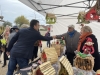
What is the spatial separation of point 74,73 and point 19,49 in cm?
121

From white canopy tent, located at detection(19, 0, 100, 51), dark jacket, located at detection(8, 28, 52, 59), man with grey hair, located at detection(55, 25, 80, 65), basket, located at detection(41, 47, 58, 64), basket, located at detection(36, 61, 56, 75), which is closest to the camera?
basket, located at detection(36, 61, 56, 75)

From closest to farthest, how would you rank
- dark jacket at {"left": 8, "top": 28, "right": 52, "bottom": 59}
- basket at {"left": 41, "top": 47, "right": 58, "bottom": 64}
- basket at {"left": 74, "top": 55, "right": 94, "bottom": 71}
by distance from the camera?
basket at {"left": 74, "top": 55, "right": 94, "bottom": 71}
basket at {"left": 41, "top": 47, "right": 58, "bottom": 64}
dark jacket at {"left": 8, "top": 28, "right": 52, "bottom": 59}

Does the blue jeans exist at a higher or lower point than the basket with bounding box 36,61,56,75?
lower

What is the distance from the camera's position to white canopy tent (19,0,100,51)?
5.44m

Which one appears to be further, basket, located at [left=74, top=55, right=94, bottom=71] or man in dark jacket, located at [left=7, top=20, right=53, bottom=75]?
man in dark jacket, located at [left=7, top=20, right=53, bottom=75]

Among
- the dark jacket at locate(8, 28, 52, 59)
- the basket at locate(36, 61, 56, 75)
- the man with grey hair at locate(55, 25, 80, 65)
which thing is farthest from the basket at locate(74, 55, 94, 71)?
the man with grey hair at locate(55, 25, 80, 65)

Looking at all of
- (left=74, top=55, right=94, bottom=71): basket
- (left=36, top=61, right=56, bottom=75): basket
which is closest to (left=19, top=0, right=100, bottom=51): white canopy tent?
(left=74, top=55, right=94, bottom=71): basket

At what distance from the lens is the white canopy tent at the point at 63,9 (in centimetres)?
544

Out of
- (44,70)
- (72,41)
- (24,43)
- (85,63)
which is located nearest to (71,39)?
(72,41)

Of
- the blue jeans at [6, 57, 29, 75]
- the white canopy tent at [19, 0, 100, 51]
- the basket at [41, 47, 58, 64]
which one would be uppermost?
the white canopy tent at [19, 0, 100, 51]

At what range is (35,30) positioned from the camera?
10.2 feet

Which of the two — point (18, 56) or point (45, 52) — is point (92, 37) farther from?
point (18, 56)

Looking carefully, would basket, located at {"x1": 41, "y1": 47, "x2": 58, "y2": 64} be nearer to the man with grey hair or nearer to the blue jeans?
the blue jeans

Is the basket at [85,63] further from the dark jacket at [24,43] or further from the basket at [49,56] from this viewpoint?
the dark jacket at [24,43]
